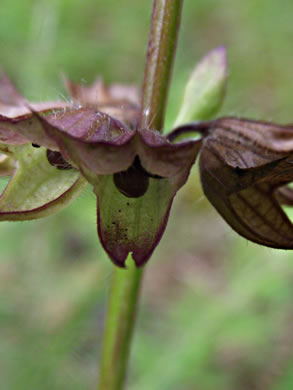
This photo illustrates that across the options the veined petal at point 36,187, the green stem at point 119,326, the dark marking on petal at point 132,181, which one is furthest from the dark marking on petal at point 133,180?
the green stem at point 119,326

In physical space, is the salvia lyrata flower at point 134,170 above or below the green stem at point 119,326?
above

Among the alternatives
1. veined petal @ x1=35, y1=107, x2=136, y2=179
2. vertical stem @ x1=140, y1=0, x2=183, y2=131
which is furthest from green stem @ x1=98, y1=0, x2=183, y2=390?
veined petal @ x1=35, y1=107, x2=136, y2=179

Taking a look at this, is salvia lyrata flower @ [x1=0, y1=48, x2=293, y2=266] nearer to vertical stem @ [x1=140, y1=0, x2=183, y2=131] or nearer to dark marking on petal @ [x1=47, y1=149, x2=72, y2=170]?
dark marking on petal @ [x1=47, y1=149, x2=72, y2=170]

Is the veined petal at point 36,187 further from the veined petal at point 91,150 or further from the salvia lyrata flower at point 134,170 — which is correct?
the veined petal at point 91,150

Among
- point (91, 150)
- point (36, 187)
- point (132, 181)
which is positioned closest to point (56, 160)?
point (36, 187)

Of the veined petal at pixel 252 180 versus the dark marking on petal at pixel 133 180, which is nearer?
the dark marking on petal at pixel 133 180

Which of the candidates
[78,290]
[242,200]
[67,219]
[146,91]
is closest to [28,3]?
[67,219]

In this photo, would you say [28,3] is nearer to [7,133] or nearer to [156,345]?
[156,345]
